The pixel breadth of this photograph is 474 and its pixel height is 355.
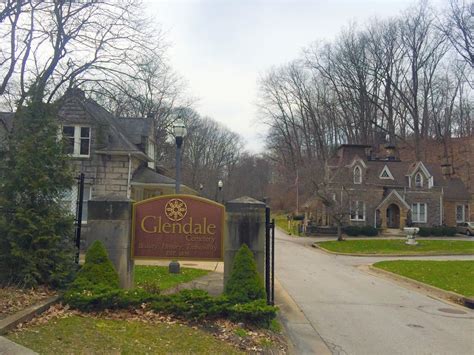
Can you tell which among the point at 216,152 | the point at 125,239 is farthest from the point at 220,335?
the point at 216,152

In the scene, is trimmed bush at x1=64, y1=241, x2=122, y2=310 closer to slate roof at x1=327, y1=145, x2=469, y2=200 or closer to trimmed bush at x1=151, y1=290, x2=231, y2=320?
trimmed bush at x1=151, y1=290, x2=231, y2=320

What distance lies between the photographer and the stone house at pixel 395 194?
44875 mm

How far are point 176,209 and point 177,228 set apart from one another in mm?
376

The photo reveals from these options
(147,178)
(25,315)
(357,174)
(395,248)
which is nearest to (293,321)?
(25,315)

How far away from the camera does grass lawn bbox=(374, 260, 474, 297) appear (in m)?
13.5

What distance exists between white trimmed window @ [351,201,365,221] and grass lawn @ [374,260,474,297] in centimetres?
1980

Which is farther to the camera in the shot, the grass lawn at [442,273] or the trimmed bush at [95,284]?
the grass lawn at [442,273]

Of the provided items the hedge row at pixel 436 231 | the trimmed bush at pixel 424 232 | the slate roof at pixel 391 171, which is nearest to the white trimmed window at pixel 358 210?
the slate roof at pixel 391 171

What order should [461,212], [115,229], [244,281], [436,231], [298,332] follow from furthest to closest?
[461,212] < [436,231] < [115,229] < [298,332] < [244,281]

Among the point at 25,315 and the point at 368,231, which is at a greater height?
the point at 368,231

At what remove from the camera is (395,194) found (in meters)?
45.2

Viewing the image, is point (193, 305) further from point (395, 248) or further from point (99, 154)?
point (395, 248)

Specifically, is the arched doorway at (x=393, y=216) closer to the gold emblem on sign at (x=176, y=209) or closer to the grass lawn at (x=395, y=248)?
the grass lawn at (x=395, y=248)

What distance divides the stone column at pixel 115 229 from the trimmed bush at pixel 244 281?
2.15m
